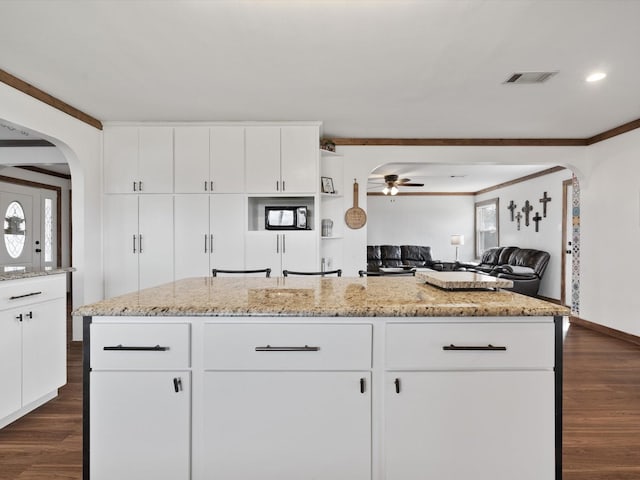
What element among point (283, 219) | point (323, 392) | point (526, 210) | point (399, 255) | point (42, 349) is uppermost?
point (526, 210)

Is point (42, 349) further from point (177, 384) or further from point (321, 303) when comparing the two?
point (321, 303)

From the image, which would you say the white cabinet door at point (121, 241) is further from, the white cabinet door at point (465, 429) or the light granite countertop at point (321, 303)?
the white cabinet door at point (465, 429)

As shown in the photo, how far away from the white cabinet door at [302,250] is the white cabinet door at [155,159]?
4.99 feet

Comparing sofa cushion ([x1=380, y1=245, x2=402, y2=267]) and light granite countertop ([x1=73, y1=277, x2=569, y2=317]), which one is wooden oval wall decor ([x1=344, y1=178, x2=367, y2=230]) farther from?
sofa cushion ([x1=380, y1=245, x2=402, y2=267])

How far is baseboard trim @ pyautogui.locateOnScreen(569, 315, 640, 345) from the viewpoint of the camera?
13.8ft

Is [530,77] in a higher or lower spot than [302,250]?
higher

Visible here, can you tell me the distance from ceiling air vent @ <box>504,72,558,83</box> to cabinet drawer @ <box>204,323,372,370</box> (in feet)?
8.96

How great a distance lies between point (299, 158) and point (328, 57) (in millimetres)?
1650

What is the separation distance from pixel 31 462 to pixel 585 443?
9.97 feet

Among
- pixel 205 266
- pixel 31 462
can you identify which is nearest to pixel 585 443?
pixel 31 462

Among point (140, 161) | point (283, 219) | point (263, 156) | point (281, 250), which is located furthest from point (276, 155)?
point (140, 161)

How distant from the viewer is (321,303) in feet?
4.78

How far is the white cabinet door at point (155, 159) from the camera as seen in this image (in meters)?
4.28

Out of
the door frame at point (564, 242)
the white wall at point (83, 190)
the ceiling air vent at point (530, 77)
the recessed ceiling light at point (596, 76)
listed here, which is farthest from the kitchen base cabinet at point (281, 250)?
the door frame at point (564, 242)
